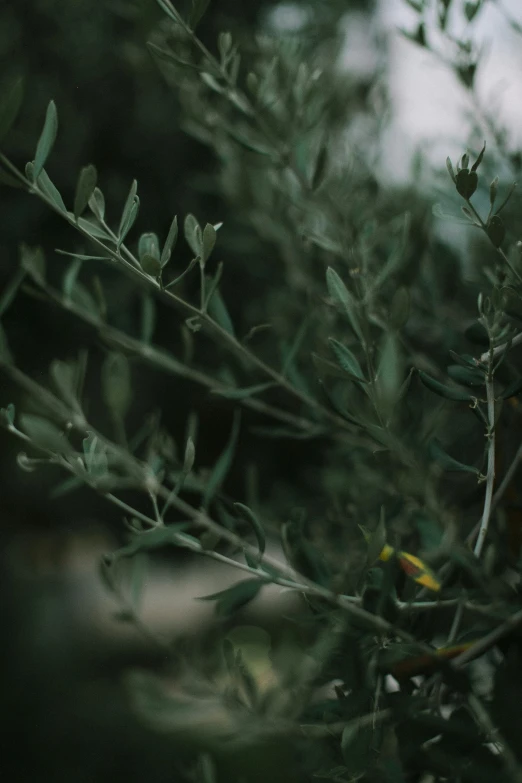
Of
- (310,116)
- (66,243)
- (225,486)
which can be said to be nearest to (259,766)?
(225,486)

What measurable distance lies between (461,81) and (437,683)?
77 cm

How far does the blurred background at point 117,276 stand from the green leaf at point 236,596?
10.3 inches

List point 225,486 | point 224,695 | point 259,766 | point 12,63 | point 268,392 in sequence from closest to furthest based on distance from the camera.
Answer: point 224,695 → point 268,392 → point 12,63 → point 225,486 → point 259,766

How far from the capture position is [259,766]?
15.1 feet

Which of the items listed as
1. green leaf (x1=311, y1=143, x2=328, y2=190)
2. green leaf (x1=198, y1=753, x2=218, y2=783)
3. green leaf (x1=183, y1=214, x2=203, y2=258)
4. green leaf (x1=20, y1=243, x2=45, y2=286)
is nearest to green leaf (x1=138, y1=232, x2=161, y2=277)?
green leaf (x1=183, y1=214, x2=203, y2=258)

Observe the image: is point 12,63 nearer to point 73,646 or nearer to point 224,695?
point 224,695

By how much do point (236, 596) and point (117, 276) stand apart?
2.71m

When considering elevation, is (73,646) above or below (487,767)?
below

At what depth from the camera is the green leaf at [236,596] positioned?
24.5 inches

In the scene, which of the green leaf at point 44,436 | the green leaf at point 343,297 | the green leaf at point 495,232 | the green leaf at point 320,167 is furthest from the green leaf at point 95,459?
the green leaf at point 320,167

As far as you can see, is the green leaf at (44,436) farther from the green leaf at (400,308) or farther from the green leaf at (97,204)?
the green leaf at (400,308)

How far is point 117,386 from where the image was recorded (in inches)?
30.4

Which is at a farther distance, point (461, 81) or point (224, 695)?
point (461, 81)

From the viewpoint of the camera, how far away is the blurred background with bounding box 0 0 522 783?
1.63 m
